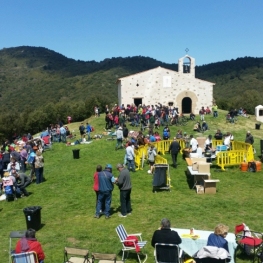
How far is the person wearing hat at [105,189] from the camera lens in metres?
10.9

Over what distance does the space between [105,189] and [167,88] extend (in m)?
31.1

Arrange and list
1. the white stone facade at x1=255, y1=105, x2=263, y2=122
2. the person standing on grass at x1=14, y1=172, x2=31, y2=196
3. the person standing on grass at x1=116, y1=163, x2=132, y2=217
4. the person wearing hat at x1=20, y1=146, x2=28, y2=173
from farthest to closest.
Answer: the white stone facade at x1=255, y1=105, x2=263, y2=122, the person wearing hat at x1=20, y1=146, x2=28, y2=173, the person standing on grass at x1=14, y1=172, x2=31, y2=196, the person standing on grass at x1=116, y1=163, x2=132, y2=217

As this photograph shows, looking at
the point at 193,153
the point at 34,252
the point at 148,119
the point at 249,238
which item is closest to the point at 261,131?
the point at 148,119

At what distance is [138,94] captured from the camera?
135 feet

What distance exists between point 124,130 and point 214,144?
21.5ft

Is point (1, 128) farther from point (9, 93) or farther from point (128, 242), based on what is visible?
point (9, 93)

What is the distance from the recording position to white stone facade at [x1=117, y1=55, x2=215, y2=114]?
4072 centimetres

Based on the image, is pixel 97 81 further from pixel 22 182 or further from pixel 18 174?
pixel 22 182

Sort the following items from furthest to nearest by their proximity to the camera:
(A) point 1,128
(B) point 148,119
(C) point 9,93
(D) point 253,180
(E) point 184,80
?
(C) point 9,93, (A) point 1,128, (E) point 184,80, (B) point 148,119, (D) point 253,180

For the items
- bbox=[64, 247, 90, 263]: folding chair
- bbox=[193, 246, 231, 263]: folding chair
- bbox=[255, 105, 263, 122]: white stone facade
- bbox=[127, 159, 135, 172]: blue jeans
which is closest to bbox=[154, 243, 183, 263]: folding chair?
bbox=[193, 246, 231, 263]: folding chair

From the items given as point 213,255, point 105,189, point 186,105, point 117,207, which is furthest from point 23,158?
point 186,105

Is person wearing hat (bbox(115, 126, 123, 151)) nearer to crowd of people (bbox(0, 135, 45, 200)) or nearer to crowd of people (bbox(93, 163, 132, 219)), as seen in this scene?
crowd of people (bbox(0, 135, 45, 200))

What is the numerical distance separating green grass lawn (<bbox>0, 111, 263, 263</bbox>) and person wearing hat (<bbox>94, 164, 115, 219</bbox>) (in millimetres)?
315

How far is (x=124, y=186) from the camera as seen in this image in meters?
10.9
